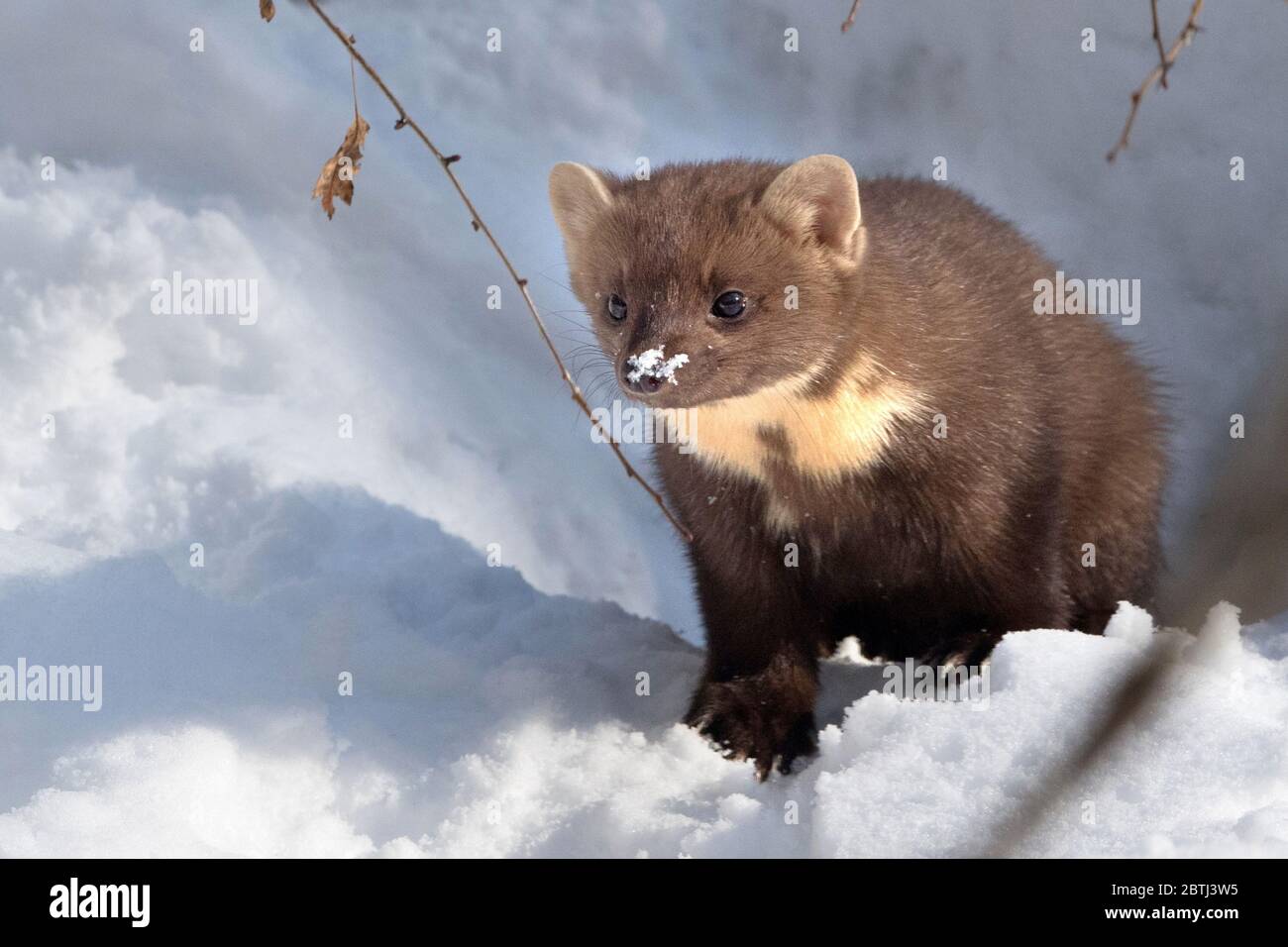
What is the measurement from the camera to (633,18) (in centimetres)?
569

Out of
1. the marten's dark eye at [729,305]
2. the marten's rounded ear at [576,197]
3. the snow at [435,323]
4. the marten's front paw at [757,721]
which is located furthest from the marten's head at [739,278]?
the snow at [435,323]

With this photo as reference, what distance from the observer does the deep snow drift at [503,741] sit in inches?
103

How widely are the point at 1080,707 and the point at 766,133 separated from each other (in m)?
3.42

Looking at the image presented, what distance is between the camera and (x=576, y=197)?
3.54 meters

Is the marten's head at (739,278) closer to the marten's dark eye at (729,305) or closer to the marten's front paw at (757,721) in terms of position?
the marten's dark eye at (729,305)

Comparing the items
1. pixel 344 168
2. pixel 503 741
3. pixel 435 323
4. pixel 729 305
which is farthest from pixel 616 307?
pixel 435 323

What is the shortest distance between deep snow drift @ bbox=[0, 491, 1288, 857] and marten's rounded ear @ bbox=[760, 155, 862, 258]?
987mm

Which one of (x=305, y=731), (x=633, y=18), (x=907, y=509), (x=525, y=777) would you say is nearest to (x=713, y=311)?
(x=907, y=509)

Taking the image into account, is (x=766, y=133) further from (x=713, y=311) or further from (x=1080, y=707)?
(x=1080, y=707)

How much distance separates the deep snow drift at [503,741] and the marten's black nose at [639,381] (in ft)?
2.51

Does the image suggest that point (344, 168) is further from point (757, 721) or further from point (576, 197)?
point (757, 721)

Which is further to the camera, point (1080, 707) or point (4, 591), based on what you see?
point (4, 591)

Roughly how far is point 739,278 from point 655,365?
32 cm

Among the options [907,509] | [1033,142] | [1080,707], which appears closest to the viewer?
[1080,707]
